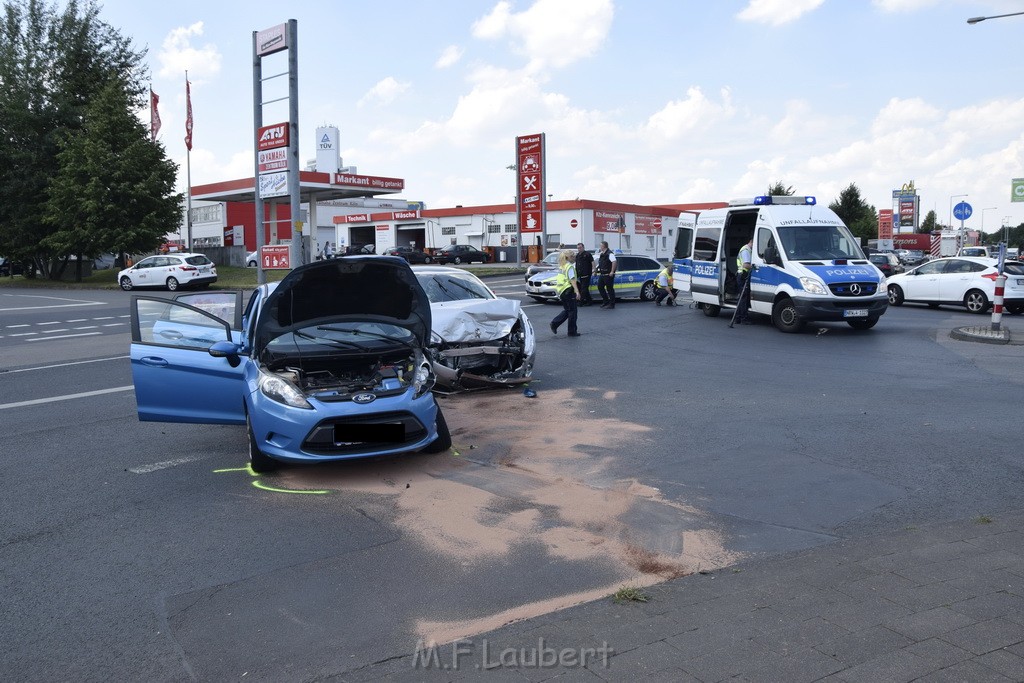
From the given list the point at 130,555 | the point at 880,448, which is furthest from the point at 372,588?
the point at 880,448

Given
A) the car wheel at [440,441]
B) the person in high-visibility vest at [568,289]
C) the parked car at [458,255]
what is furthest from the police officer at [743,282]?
the parked car at [458,255]

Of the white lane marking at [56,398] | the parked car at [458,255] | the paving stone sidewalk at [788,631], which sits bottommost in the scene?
the paving stone sidewalk at [788,631]

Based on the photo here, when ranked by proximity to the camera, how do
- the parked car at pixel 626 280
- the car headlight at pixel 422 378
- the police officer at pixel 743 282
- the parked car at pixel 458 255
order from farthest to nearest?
the parked car at pixel 458 255, the parked car at pixel 626 280, the police officer at pixel 743 282, the car headlight at pixel 422 378

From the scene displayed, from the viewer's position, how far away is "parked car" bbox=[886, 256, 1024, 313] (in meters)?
21.2

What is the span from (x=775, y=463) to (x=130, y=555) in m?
4.95

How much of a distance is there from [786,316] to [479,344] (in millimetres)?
8683

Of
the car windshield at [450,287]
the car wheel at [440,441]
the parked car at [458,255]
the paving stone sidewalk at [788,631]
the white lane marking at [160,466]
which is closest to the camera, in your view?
the paving stone sidewalk at [788,631]

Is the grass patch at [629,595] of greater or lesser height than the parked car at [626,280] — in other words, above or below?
below

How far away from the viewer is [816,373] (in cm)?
1205

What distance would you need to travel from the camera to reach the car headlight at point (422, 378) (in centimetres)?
700

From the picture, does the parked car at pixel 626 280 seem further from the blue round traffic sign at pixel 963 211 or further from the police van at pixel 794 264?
the blue round traffic sign at pixel 963 211

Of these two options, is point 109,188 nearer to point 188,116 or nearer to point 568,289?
→ point 188,116

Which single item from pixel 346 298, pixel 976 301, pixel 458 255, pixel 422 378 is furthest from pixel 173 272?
pixel 422 378

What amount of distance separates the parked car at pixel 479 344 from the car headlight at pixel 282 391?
3548mm
